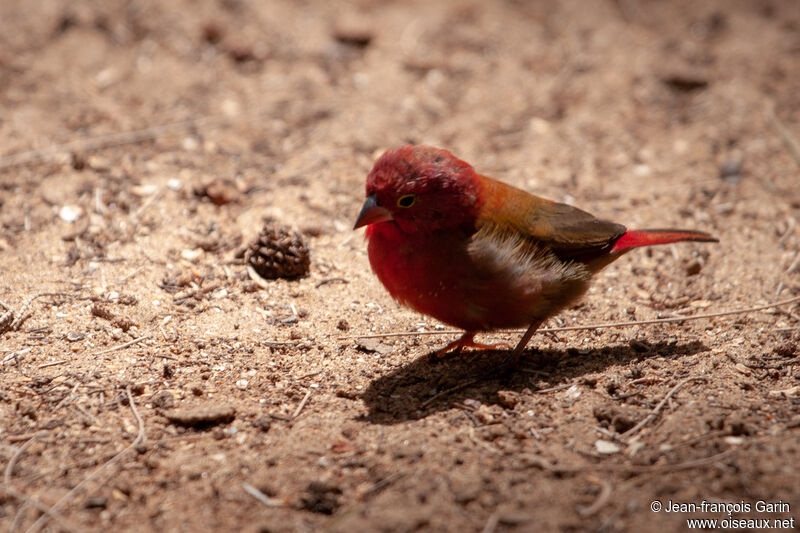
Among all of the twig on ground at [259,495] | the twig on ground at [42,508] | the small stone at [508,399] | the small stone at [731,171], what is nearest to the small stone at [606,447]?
the small stone at [508,399]

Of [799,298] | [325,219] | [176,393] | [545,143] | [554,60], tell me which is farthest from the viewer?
[554,60]

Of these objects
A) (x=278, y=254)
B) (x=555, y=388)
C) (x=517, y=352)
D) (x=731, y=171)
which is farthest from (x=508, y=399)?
(x=731, y=171)

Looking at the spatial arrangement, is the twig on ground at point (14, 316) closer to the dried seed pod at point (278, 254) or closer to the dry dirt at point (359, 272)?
the dry dirt at point (359, 272)

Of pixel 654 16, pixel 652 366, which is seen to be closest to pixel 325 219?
pixel 652 366

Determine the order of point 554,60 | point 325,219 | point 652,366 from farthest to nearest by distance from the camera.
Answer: point 554,60 < point 325,219 < point 652,366

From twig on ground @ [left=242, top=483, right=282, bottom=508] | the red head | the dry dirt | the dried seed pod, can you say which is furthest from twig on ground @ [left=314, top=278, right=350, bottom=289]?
twig on ground @ [left=242, top=483, right=282, bottom=508]

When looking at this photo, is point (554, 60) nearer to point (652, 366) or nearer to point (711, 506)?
point (652, 366)
